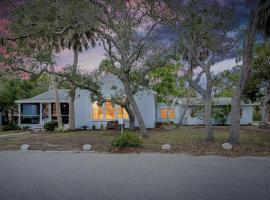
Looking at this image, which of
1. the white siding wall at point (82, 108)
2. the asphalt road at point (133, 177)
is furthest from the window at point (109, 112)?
the asphalt road at point (133, 177)

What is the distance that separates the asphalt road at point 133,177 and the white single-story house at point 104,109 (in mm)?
11509

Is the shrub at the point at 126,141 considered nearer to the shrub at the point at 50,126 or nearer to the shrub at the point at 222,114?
the shrub at the point at 50,126

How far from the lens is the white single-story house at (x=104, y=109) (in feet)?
78.8

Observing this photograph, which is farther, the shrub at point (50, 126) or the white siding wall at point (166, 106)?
the white siding wall at point (166, 106)

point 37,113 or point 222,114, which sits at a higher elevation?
point 37,113

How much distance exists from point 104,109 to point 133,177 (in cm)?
1759

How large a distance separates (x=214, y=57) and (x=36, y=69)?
999 cm

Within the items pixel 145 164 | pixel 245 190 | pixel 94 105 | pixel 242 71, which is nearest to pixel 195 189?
pixel 245 190

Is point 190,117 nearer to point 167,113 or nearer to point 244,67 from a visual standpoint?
point 167,113

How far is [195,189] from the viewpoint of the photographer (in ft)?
18.7

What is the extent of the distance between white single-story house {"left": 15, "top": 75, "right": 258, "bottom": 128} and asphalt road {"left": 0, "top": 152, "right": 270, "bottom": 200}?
1151 centimetres

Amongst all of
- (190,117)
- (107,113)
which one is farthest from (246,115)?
(107,113)

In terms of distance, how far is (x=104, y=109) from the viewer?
24125mm

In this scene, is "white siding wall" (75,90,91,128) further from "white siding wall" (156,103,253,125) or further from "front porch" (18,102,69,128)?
"white siding wall" (156,103,253,125)
